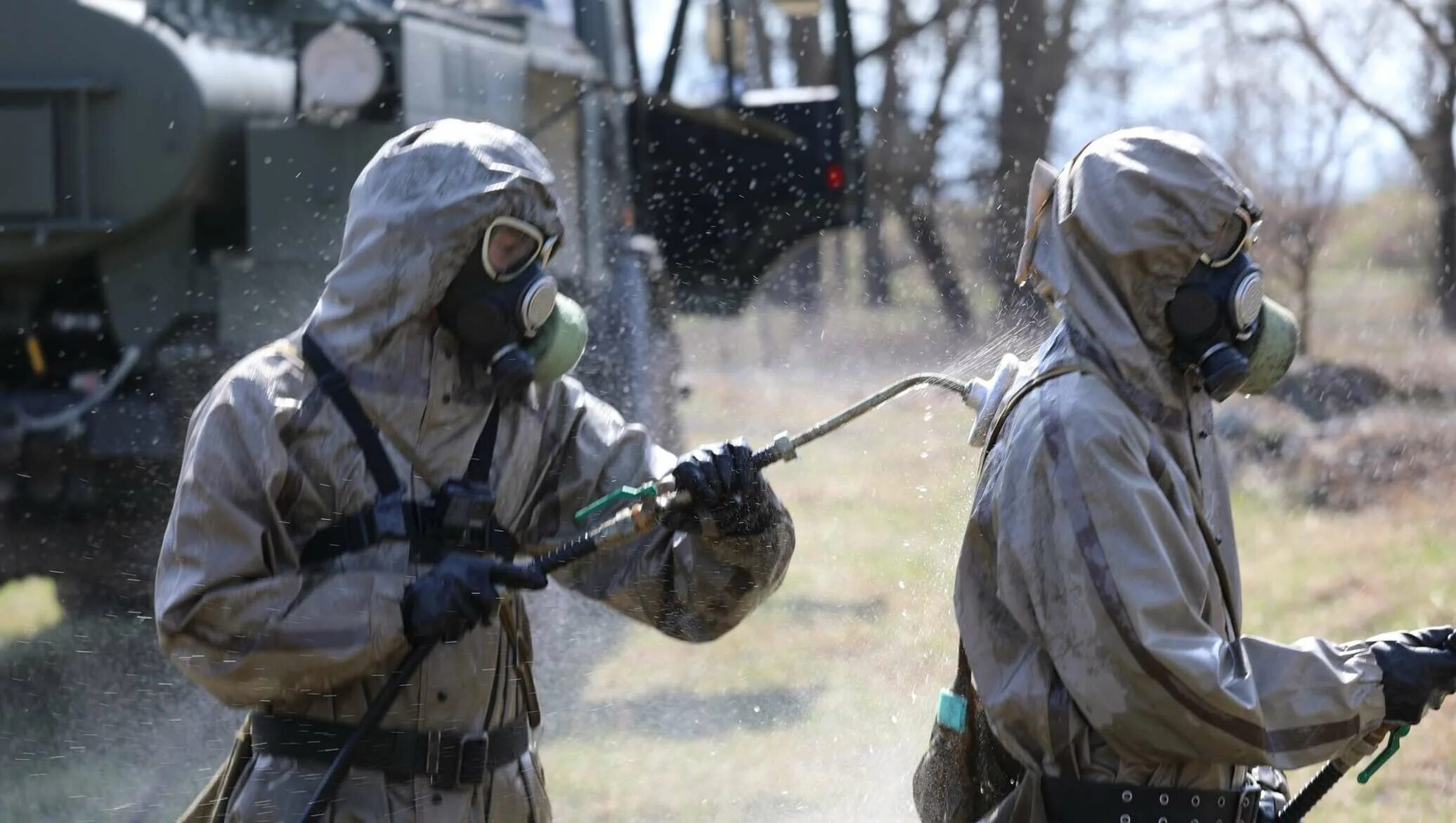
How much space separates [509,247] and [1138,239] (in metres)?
1.00

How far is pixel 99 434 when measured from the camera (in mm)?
7188

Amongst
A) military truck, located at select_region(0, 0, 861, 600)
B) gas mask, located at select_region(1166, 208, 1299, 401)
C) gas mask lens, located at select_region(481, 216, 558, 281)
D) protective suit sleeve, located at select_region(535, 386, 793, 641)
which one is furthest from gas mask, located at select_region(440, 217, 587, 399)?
military truck, located at select_region(0, 0, 861, 600)

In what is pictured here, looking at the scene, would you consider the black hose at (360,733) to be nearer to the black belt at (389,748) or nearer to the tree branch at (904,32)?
the black belt at (389,748)

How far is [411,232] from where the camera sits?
297 cm

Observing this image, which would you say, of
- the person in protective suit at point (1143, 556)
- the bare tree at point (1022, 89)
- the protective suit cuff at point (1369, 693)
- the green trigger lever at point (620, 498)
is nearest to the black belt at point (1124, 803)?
the person in protective suit at point (1143, 556)

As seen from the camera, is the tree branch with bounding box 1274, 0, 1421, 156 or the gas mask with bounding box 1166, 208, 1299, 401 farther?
the tree branch with bounding box 1274, 0, 1421, 156

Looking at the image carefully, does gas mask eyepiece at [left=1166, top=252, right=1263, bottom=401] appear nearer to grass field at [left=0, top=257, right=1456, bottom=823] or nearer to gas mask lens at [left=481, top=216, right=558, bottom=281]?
gas mask lens at [left=481, top=216, right=558, bottom=281]

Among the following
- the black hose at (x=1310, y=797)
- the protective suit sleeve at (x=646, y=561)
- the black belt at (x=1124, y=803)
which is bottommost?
the black hose at (x=1310, y=797)

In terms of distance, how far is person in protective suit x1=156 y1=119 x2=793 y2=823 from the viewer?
281 cm

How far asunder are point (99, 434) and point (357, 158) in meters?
1.40

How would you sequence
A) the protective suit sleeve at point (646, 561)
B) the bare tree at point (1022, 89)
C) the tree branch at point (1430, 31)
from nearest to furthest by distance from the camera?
1. the protective suit sleeve at point (646, 561)
2. the tree branch at point (1430, 31)
3. the bare tree at point (1022, 89)

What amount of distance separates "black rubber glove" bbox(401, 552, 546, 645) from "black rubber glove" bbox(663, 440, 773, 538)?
277 mm

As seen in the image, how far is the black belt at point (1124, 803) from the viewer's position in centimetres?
254

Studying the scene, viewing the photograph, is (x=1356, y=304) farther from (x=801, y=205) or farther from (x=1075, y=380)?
(x=1075, y=380)
